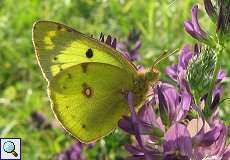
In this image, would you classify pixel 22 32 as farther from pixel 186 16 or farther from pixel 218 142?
pixel 218 142

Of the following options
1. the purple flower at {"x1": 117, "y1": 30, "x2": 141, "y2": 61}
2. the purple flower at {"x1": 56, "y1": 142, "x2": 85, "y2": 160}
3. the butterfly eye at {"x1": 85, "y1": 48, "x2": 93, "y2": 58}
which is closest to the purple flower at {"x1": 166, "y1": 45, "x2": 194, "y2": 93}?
the butterfly eye at {"x1": 85, "y1": 48, "x2": 93, "y2": 58}

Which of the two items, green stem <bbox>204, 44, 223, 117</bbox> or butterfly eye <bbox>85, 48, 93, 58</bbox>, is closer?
green stem <bbox>204, 44, 223, 117</bbox>

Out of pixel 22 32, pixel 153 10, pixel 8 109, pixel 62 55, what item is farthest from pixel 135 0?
pixel 62 55

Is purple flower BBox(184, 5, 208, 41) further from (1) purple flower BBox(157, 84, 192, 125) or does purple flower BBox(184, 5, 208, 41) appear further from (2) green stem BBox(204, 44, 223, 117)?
(1) purple flower BBox(157, 84, 192, 125)

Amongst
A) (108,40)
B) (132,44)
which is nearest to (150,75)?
(108,40)

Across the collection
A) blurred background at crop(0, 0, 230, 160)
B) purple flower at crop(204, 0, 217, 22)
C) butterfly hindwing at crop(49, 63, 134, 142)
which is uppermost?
blurred background at crop(0, 0, 230, 160)

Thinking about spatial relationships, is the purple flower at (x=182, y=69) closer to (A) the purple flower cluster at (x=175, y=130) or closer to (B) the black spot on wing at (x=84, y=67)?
(A) the purple flower cluster at (x=175, y=130)
